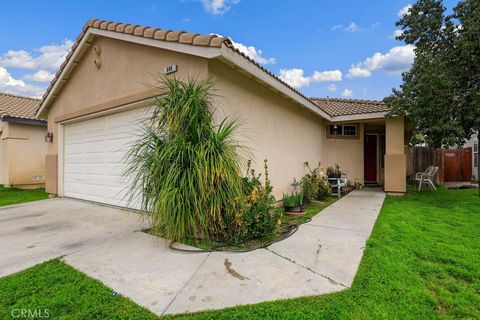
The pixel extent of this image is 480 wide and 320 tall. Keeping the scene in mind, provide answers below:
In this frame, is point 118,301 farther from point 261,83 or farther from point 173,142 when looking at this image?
point 261,83

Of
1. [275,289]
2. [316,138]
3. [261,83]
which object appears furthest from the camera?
[316,138]

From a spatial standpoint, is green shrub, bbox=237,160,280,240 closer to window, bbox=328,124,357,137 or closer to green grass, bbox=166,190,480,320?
green grass, bbox=166,190,480,320

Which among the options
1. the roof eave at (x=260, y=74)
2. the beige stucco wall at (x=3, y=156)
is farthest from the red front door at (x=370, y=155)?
the beige stucco wall at (x=3, y=156)

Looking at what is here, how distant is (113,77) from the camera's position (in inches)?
269

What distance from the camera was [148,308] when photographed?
2.45 metres

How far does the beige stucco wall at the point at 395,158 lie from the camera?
31.3 feet

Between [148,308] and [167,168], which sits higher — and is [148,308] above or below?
below

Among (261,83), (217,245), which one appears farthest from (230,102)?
(217,245)

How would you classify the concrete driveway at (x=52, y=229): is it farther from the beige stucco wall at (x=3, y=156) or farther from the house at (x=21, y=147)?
the beige stucco wall at (x=3, y=156)

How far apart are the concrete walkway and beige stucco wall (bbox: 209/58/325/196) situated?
2.18m

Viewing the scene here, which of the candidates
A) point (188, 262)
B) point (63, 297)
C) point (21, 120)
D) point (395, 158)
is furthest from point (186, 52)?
point (21, 120)

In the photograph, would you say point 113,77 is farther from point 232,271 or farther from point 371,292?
point 371,292

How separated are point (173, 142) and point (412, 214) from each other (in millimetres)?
5828

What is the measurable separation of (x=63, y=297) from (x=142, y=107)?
4426 mm
